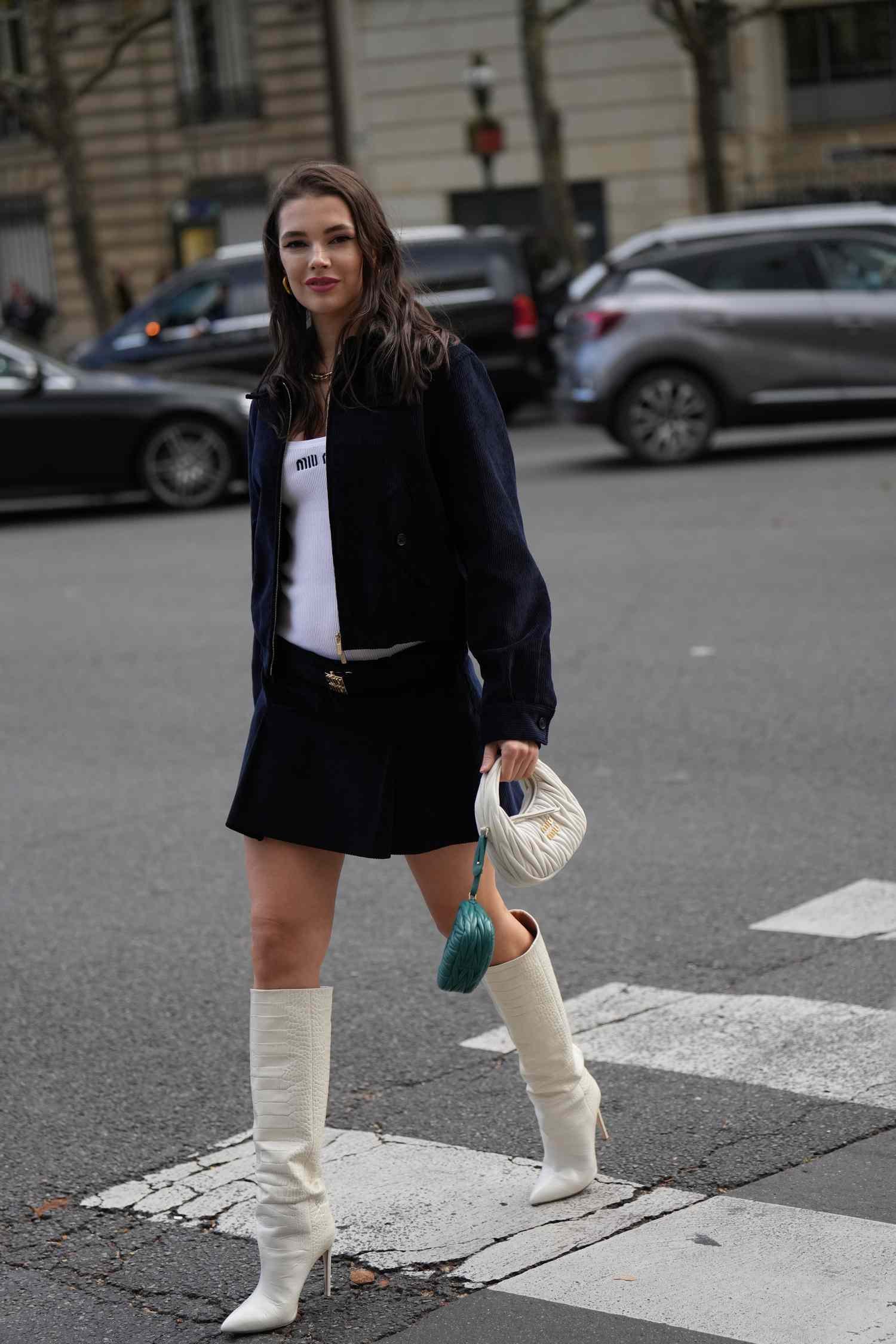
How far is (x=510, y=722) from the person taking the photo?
10.7 feet

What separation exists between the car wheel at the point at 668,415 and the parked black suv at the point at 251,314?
151 inches

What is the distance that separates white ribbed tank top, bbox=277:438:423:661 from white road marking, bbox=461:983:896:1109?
1.39 meters

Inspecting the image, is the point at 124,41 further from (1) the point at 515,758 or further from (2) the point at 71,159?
(1) the point at 515,758

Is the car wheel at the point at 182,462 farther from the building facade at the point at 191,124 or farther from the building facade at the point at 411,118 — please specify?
the building facade at the point at 191,124

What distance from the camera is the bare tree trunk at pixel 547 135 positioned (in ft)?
89.9

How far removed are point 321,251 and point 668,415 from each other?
12906 millimetres

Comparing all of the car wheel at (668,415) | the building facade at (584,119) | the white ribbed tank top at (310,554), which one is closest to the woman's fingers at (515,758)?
the white ribbed tank top at (310,554)

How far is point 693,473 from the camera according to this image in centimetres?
1540

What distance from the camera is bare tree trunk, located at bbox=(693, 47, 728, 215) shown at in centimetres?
2714

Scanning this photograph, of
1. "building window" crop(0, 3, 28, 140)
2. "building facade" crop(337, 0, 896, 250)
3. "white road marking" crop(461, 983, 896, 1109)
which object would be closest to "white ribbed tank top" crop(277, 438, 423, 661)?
"white road marking" crop(461, 983, 896, 1109)

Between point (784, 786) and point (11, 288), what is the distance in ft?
113

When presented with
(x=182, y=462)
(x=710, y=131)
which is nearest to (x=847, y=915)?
(x=182, y=462)

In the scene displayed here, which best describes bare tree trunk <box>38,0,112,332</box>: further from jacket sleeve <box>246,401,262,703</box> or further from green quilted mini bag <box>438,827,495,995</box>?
green quilted mini bag <box>438,827,495,995</box>

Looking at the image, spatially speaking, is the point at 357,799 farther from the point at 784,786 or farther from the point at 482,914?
the point at 784,786
